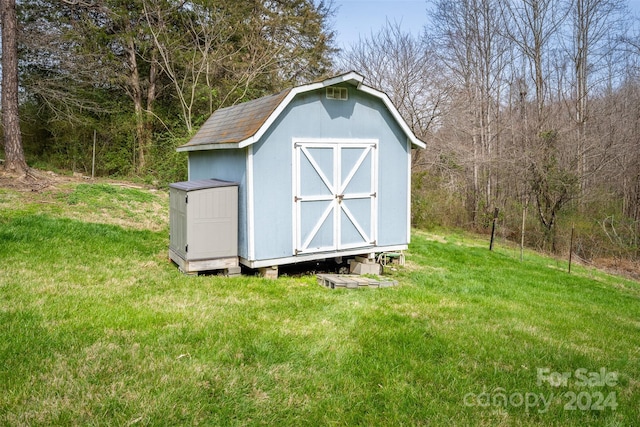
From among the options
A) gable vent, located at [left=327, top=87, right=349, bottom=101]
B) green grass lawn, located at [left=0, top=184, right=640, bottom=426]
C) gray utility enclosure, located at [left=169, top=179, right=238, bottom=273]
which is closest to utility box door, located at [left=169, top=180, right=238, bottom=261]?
gray utility enclosure, located at [left=169, top=179, right=238, bottom=273]

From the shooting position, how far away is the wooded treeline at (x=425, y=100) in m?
18.3

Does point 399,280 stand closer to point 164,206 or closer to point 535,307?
point 535,307

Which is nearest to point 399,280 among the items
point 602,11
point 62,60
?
point 62,60

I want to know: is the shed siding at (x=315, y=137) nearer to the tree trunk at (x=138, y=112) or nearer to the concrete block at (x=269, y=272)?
the concrete block at (x=269, y=272)

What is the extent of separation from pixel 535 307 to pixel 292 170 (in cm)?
442

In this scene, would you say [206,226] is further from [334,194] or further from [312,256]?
[334,194]

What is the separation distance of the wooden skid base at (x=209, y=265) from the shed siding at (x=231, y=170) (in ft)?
0.74

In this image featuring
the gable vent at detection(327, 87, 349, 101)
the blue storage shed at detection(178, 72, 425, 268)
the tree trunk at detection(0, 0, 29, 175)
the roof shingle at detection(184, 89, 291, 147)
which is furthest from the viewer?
the tree trunk at detection(0, 0, 29, 175)

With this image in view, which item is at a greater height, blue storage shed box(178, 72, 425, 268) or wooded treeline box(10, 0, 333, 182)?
wooded treeline box(10, 0, 333, 182)

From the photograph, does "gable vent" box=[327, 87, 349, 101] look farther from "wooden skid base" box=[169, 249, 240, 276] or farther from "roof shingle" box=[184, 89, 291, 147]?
"wooden skid base" box=[169, 249, 240, 276]

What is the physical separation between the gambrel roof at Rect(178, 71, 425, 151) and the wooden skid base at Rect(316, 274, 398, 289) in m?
2.50

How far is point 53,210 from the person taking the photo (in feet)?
32.9

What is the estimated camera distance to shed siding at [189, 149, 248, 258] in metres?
7.30

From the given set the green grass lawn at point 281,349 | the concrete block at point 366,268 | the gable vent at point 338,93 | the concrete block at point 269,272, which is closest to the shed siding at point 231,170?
the concrete block at point 269,272
